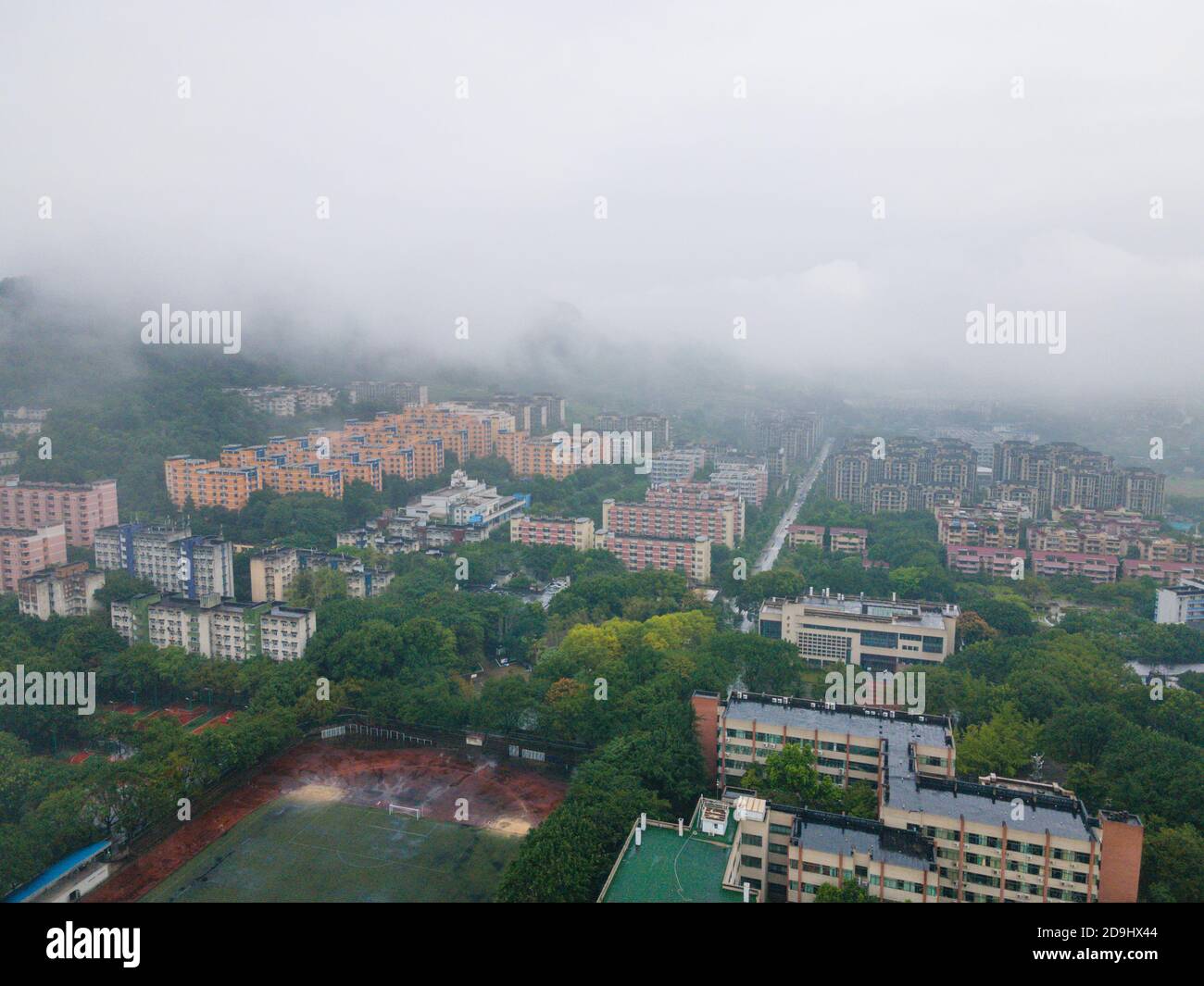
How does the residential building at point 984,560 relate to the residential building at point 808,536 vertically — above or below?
below

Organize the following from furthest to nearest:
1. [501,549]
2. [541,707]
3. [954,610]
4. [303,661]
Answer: [501,549], [954,610], [303,661], [541,707]

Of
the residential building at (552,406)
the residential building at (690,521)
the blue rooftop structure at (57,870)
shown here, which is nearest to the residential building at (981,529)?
the residential building at (690,521)

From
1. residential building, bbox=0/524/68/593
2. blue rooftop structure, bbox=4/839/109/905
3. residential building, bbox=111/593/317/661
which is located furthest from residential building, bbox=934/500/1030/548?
residential building, bbox=0/524/68/593

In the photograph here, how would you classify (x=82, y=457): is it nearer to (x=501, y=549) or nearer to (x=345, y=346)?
(x=501, y=549)

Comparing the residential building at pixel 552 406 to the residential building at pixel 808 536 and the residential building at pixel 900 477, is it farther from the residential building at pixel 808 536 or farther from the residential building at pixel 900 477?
the residential building at pixel 808 536
